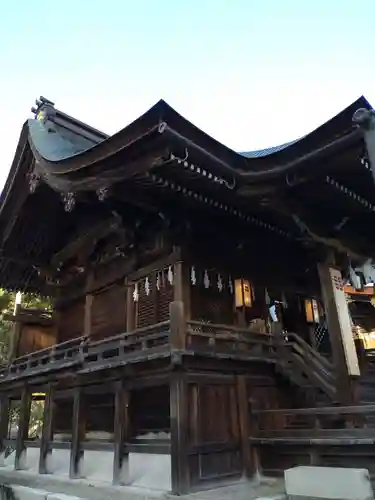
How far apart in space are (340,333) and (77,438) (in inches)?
246

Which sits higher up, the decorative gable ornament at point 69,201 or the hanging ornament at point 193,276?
the decorative gable ornament at point 69,201

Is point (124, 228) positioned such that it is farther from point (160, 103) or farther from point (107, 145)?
point (160, 103)

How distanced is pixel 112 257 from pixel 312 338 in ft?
19.6

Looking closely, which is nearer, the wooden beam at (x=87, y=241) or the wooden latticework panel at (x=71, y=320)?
the wooden beam at (x=87, y=241)

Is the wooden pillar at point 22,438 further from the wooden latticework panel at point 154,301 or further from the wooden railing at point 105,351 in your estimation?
the wooden latticework panel at point 154,301

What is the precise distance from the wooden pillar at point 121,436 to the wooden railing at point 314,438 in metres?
2.48

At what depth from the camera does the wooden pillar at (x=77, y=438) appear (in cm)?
943

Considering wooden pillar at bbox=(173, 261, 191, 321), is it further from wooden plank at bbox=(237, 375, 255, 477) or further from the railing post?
wooden plank at bbox=(237, 375, 255, 477)

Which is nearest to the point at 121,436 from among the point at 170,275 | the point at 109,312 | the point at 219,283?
the point at 170,275

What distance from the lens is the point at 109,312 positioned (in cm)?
1110

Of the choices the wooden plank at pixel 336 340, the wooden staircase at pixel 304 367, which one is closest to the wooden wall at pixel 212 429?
the wooden staircase at pixel 304 367

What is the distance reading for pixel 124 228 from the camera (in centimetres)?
980

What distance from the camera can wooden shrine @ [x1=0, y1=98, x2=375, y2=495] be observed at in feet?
23.8

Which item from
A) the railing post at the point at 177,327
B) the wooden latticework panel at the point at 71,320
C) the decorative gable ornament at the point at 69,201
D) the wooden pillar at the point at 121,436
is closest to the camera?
the railing post at the point at 177,327
